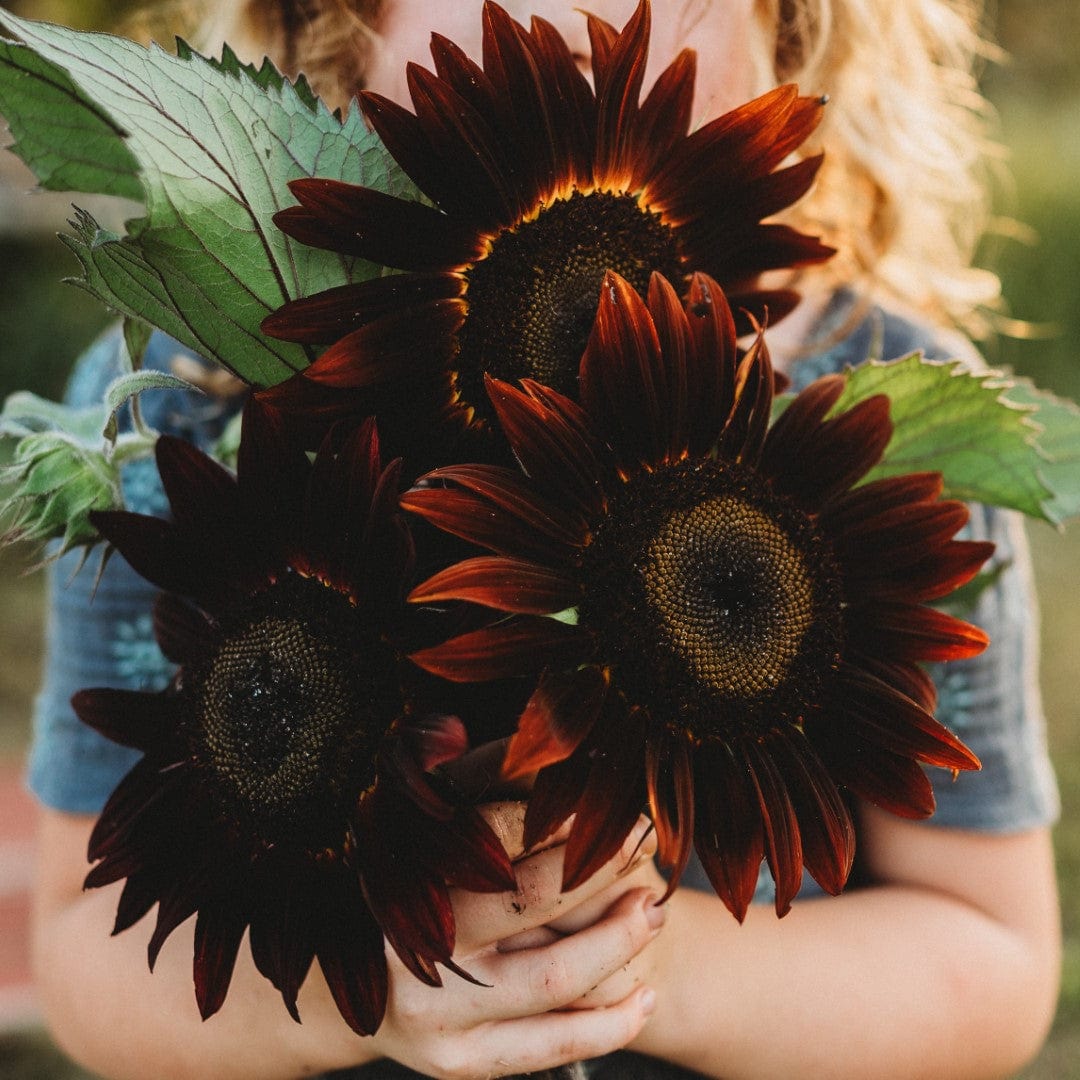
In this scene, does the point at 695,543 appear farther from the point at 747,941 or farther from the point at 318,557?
the point at 747,941

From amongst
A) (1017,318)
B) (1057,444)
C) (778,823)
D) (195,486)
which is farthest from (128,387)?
(1017,318)

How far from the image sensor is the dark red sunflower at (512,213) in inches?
15.0

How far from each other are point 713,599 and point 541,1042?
0.23 m

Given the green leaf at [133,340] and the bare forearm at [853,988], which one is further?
the bare forearm at [853,988]

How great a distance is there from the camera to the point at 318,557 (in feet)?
1.34

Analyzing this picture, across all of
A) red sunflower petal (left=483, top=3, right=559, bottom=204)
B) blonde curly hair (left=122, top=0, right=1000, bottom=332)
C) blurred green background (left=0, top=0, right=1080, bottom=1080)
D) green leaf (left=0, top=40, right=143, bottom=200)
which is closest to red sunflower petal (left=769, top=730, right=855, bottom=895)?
red sunflower petal (left=483, top=3, right=559, bottom=204)

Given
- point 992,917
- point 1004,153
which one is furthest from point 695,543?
point 1004,153

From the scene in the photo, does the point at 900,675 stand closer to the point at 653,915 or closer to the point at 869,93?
the point at 653,915

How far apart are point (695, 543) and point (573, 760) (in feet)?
0.27

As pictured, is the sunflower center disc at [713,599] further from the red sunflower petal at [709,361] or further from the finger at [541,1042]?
the finger at [541,1042]

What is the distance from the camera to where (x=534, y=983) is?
489 mm

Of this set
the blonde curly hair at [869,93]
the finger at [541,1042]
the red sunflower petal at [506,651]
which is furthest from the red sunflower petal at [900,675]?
the blonde curly hair at [869,93]

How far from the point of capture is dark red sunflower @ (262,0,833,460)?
38cm

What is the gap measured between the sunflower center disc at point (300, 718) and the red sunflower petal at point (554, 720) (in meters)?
0.06
